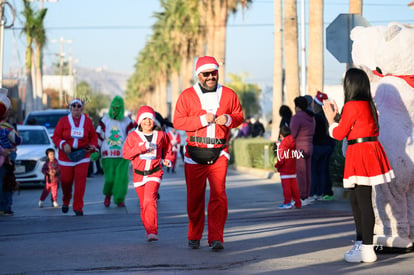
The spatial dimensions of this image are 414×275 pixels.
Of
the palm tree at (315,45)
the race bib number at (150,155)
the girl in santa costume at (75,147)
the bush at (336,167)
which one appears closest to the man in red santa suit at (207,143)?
the race bib number at (150,155)

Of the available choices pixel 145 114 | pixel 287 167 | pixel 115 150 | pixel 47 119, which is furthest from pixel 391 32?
pixel 47 119

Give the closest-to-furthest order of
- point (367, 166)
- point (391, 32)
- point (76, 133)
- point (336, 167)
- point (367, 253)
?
point (367, 253) < point (367, 166) < point (391, 32) < point (76, 133) < point (336, 167)

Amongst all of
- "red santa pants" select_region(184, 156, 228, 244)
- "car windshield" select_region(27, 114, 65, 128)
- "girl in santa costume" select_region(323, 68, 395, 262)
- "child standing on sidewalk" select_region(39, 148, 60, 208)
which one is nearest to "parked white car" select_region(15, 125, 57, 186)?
"child standing on sidewalk" select_region(39, 148, 60, 208)

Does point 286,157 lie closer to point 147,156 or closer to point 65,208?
point 65,208

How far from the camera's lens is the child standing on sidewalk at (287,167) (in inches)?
585

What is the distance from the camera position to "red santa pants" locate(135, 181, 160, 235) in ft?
33.4

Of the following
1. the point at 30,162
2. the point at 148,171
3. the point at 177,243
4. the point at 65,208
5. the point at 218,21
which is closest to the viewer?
the point at 177,243

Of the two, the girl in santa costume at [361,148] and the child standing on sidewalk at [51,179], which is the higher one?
the girl in santa costume at [361,148]

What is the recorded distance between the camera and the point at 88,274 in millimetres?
7727

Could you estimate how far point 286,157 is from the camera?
15.1 meters

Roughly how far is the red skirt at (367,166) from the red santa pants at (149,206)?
2.71 m

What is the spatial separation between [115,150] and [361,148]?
25.6ft

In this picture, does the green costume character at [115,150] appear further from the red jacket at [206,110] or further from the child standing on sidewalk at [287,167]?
the red jacket at [206,110]

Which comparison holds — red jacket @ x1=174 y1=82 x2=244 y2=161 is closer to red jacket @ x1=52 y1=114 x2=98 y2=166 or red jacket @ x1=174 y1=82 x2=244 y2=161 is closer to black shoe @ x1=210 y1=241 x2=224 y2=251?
black shoe @ x1=210 y1=241 x2=224 y2=251
